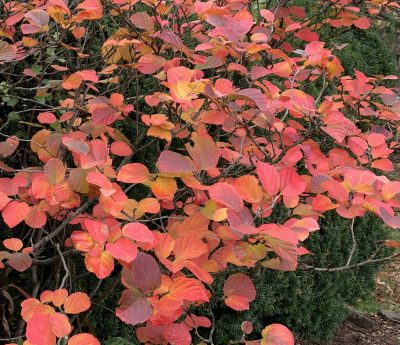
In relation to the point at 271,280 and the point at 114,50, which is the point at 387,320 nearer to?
the point at 271,280

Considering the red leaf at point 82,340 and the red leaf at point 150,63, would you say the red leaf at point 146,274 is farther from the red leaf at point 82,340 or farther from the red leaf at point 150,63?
the red leaf at point 150,63

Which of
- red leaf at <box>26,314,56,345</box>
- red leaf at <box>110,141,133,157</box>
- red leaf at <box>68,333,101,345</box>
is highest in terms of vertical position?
red leaf at <box>26,314,56,345</box>

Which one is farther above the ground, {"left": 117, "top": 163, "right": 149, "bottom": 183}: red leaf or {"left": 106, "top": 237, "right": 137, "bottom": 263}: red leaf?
{"left": 106, "top": 237, "right": 137, "bottom": 263}: red leaf

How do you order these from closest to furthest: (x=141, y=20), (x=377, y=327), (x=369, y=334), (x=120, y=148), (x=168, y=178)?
1. (x=168, y=178)
2. (x=141, y=20)
3. (x=120, y=148)
4. (x=369, y=334)
5. (x=377, y=327)

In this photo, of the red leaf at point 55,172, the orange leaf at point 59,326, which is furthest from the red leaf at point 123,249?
the red leaf at point 55,172

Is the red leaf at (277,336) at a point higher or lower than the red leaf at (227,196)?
lower

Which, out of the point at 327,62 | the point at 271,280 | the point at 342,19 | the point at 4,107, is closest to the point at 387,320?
the point at 271,280

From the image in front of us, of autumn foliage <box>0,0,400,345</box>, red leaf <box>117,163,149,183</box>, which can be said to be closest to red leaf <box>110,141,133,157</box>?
autumn foliage <box>0,0,400,345</box>

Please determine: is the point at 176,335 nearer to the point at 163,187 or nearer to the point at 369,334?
the point at 163,187

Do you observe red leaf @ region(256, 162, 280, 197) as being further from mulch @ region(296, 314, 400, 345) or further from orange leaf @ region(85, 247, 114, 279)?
mulch @ region(296, 314, 400, 345)

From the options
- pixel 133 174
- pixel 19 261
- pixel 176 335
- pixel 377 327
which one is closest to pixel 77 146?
pixel 133 174

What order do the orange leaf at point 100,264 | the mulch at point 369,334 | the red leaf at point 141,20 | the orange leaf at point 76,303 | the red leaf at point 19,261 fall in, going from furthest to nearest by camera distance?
the mulch at point 369,334 → the red leaf at point 141,20 → the red leaf at point 19,261 → the orange leaf at point 76,303 → the orange leaf at point 100,264

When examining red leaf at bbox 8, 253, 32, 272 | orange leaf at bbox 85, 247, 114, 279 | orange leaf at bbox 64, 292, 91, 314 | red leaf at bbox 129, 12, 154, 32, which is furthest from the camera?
red leaf at bbox 129, 12, 154, 32

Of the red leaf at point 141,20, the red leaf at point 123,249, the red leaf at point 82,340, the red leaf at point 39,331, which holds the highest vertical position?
the red leaf at point 141,20
